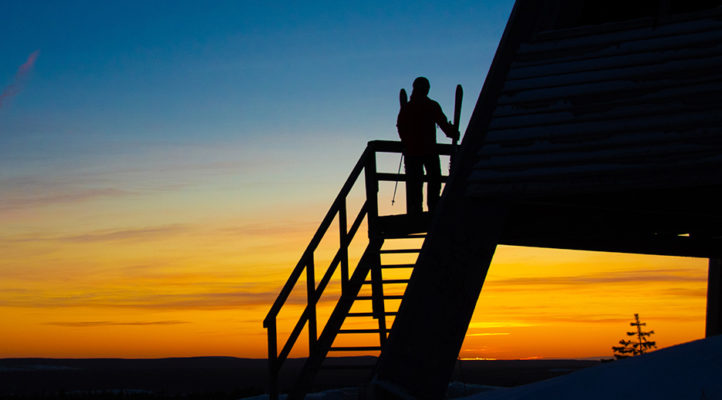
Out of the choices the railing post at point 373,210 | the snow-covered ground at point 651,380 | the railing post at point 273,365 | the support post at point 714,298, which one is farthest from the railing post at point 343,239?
the support post at point 714,298

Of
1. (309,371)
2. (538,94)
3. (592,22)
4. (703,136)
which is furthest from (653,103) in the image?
(309,371)

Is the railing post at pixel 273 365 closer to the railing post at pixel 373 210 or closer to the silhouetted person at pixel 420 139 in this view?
the railing post at pixel 373 210

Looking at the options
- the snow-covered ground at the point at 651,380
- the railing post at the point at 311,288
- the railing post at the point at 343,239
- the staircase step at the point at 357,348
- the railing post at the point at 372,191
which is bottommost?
the snow-covered ground at the point at 651,380

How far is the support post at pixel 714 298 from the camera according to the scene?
12.9 meters

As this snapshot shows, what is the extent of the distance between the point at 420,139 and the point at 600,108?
9.63 feet

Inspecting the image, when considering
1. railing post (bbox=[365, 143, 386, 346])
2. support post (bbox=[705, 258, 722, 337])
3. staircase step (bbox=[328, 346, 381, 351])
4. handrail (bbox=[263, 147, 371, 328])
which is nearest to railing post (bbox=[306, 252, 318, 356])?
handrail (bbox=[263, 147, 371, 328])

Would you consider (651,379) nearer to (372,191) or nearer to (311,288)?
(311,288)

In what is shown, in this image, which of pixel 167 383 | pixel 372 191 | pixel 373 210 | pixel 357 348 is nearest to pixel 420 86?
pixel 372 191

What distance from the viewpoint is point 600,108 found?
27.5 ft

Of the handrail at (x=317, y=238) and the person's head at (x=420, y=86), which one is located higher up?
the person's head at (x=420, y=86)

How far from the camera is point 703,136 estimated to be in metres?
7.79

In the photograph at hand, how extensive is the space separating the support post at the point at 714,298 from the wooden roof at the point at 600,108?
19.5ft

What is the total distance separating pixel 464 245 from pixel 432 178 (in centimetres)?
295

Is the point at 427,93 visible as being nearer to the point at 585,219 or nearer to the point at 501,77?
the point at 501,77
